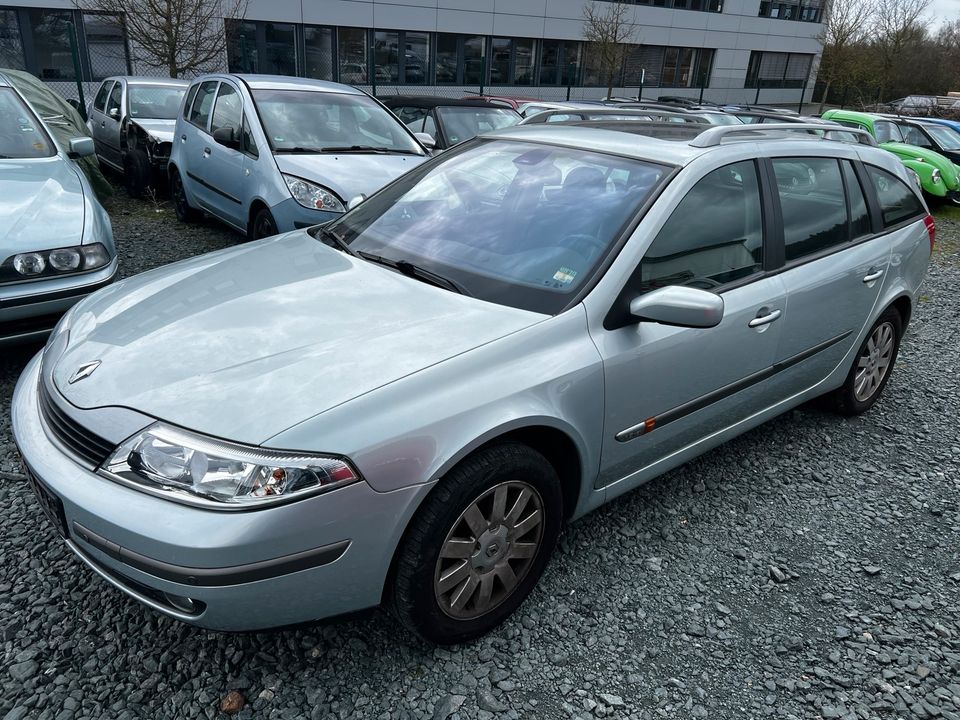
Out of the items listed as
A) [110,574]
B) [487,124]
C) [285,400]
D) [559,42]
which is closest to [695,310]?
[285,400]

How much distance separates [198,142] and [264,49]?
→ 1636 cm

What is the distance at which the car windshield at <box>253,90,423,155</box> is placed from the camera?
6.22 m

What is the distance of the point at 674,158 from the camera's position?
113 inches

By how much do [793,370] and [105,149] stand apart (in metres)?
10.4

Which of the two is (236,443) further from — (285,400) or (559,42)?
(559,42)

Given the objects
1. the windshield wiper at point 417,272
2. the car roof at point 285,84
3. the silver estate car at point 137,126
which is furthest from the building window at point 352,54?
the windshield wiper at point 417,272

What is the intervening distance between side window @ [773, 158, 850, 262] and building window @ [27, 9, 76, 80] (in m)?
19.8

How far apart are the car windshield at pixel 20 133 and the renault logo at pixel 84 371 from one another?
3.35 meters

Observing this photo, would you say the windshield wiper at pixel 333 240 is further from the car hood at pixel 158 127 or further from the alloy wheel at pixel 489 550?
the car hood at pixel 158 127

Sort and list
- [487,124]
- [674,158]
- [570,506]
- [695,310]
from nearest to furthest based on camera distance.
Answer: [695,310]
[570,506]
[674,158]
[487,124]

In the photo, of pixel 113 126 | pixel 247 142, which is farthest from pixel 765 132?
pixel 113 126

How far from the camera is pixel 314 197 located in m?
5.64

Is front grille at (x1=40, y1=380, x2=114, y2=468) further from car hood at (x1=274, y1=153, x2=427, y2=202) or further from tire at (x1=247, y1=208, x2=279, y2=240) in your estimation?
tire at (x1=247, y1=208, x2=279, y2=240)

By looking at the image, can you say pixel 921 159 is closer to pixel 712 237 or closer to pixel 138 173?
pixel 712 237
